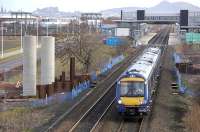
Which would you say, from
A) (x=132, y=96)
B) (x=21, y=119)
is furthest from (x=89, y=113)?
(x=21, y=119)

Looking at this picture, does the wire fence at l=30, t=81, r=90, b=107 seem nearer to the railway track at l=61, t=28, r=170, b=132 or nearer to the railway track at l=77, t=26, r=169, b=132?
the railway track at l=61, t=28, r=170, b=132

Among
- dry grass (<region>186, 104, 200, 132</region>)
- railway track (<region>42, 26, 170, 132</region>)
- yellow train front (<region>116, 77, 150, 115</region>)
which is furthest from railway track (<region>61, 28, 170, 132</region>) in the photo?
dry grass (<region>186, 104, 200, 132</region>)

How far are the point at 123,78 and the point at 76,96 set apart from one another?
901 centimetres

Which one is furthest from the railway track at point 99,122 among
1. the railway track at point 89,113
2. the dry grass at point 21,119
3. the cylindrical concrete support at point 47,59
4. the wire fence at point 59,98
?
the cylindrical concrete support at point 47,59

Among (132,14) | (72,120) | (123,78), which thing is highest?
(132,14)

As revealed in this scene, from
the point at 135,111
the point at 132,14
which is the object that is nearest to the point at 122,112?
the point at 135,111

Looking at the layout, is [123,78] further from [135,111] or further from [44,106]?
[44,106]

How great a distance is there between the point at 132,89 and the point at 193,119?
3875mm

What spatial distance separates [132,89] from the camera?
25.9 metres

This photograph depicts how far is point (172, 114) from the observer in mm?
28125

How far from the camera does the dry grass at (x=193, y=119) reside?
24.1 meters

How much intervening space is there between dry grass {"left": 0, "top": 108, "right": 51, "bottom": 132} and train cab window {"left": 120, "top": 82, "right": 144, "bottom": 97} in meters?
4.76

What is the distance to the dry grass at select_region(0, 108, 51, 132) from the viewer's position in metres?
23.9

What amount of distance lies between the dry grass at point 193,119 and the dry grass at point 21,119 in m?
8.14
